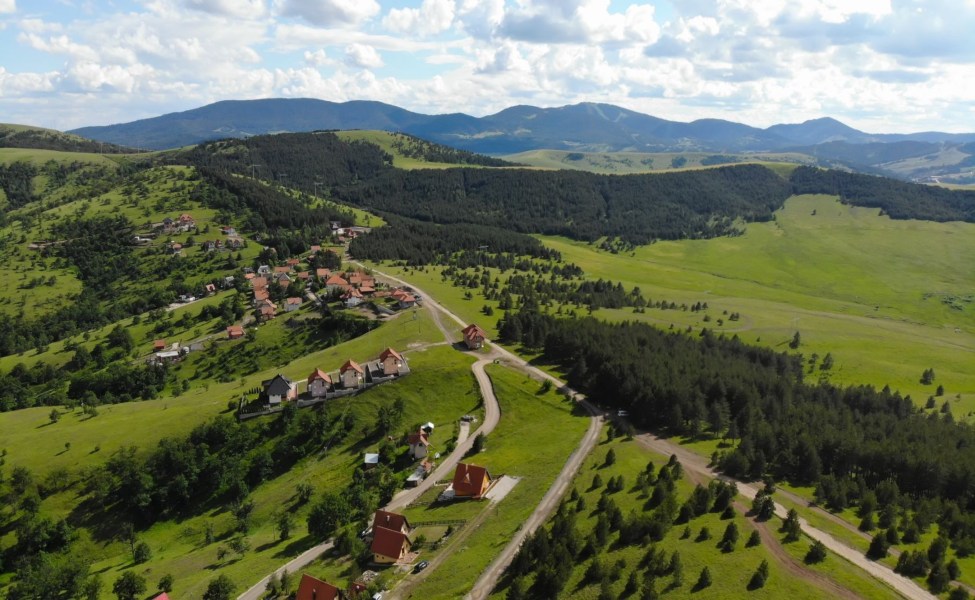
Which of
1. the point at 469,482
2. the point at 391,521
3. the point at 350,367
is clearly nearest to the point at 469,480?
the point at 469,482

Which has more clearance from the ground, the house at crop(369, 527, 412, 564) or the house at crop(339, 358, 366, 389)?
the house at crop(339, 358, 366, 389)

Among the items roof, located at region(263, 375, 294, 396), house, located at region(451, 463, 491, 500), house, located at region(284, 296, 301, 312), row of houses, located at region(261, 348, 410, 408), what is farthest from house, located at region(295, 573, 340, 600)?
house, located at region(284, 296, 301, 312)

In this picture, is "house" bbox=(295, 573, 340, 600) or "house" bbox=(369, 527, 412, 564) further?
"house" bbox=(369, 527, 412, 564)

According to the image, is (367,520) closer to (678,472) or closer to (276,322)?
(678,472)

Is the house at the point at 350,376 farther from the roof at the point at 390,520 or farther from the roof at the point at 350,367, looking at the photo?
the roof at the point at 390,520

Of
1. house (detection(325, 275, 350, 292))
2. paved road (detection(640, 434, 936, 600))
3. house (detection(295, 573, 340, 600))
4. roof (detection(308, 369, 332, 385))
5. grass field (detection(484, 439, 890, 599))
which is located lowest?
house (detection(295, 573, 340, 600))

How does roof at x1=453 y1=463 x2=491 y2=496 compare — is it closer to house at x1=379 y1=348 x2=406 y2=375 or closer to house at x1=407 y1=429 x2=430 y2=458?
house at x1=407 y1=429 x2=430 y2=458

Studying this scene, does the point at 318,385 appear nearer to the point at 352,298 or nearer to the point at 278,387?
the point at 278,387
